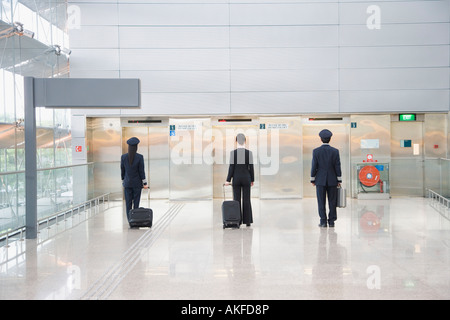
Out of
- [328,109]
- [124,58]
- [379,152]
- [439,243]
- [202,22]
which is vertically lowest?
[439,243]

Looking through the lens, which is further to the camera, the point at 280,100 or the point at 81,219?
the point at 280,100

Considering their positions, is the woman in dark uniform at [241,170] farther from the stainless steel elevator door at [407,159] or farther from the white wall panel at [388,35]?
the stainless steel elevator door at [407,159]

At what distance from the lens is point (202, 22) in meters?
13.5

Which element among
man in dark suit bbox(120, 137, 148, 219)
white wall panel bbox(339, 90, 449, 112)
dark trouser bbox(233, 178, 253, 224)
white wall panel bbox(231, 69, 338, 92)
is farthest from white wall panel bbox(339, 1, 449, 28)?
man in dark suit bbox(120, 137, 148, 219)

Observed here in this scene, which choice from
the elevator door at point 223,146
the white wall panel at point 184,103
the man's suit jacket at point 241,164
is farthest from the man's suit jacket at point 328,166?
the elevator door at point 223,146

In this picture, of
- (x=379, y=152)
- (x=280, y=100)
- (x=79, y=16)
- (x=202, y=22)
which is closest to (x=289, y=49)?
(x=280, y=100)

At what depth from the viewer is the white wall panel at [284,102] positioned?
44.6 ft

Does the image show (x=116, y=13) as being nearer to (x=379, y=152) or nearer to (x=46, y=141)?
(x=46, y=141)

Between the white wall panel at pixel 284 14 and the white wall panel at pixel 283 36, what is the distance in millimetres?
151

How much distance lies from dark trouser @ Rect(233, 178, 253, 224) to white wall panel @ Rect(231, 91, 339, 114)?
4.63 metres

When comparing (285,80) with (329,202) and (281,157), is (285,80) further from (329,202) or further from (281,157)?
(329,202)

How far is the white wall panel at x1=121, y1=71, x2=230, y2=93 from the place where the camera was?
A: 13516mm

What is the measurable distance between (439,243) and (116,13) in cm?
965

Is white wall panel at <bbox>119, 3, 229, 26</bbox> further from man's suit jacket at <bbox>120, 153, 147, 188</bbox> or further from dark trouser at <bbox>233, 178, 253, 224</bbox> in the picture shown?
dark trouser at <bbox>233, 178, 253, 224</bbox>
